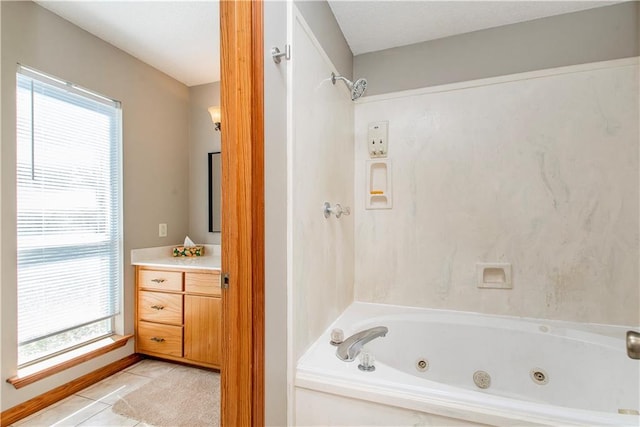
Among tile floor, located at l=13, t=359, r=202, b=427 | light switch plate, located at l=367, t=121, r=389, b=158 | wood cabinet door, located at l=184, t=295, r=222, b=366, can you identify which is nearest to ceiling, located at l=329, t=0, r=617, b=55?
light switch plate, located at l=367, t=121, r=389, b=158

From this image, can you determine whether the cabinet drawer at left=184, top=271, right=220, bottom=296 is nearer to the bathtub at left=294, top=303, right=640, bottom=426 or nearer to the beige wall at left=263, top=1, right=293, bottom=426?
the bathtub at left=294, top=303, right=640, bottom=426

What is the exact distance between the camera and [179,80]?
110 inches

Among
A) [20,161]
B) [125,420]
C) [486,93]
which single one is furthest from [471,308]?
[20,161]

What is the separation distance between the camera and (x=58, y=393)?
1800mm

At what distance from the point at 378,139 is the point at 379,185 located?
33 cm

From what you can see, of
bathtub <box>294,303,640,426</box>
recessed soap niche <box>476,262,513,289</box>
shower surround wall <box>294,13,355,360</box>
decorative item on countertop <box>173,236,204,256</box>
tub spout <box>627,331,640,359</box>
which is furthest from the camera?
decorative item on countertop <box>173,236,204,256</box>

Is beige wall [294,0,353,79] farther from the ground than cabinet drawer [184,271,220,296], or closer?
farther from the ground

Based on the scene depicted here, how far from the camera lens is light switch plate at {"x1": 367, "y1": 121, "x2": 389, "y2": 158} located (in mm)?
2062

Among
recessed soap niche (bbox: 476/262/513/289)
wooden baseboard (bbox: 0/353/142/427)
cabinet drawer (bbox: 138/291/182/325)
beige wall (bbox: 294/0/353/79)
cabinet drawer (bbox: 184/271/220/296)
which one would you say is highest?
beige wall (bbox: 294/0/353/79)

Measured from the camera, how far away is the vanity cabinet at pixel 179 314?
7.18 ft

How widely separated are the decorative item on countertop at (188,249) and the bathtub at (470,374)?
153cm

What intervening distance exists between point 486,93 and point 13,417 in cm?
335

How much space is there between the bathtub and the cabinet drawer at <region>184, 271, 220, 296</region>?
0.98 m

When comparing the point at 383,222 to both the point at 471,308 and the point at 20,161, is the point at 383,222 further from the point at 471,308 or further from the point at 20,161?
the point at 20,161
